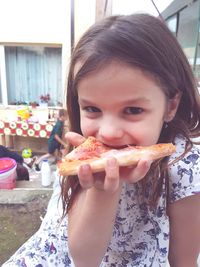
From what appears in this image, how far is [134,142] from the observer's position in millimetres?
959

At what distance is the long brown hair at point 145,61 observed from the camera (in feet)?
3.13

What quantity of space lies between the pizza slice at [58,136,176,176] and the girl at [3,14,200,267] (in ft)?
0.10

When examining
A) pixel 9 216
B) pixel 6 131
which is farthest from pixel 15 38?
pixel 9 216

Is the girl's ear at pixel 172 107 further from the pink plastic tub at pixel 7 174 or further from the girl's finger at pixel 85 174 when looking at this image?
the pink plastic tub at pixel 7 174

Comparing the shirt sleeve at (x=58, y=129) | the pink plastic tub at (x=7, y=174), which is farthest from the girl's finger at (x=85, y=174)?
the shirt sleeve at (x=58, y=129)

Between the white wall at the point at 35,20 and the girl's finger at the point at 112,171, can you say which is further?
the white wall at the point at 35,20

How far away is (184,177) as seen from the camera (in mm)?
1158

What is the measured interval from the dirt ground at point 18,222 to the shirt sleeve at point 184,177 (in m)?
1.79

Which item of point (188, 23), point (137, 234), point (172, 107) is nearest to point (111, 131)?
point (172, 107)

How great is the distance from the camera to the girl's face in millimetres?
906

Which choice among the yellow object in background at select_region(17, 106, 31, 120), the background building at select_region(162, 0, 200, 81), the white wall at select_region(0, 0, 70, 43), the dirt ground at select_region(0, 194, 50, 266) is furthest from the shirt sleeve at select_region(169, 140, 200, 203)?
the yellow object in background at select_region(17, 106, 31, 120)

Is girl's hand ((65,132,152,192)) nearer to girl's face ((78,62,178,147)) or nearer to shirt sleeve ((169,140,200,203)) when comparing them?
girl's face ((78,62,178,147))

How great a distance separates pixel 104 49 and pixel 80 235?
0.67m

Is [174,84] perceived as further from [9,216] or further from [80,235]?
[9,216]
